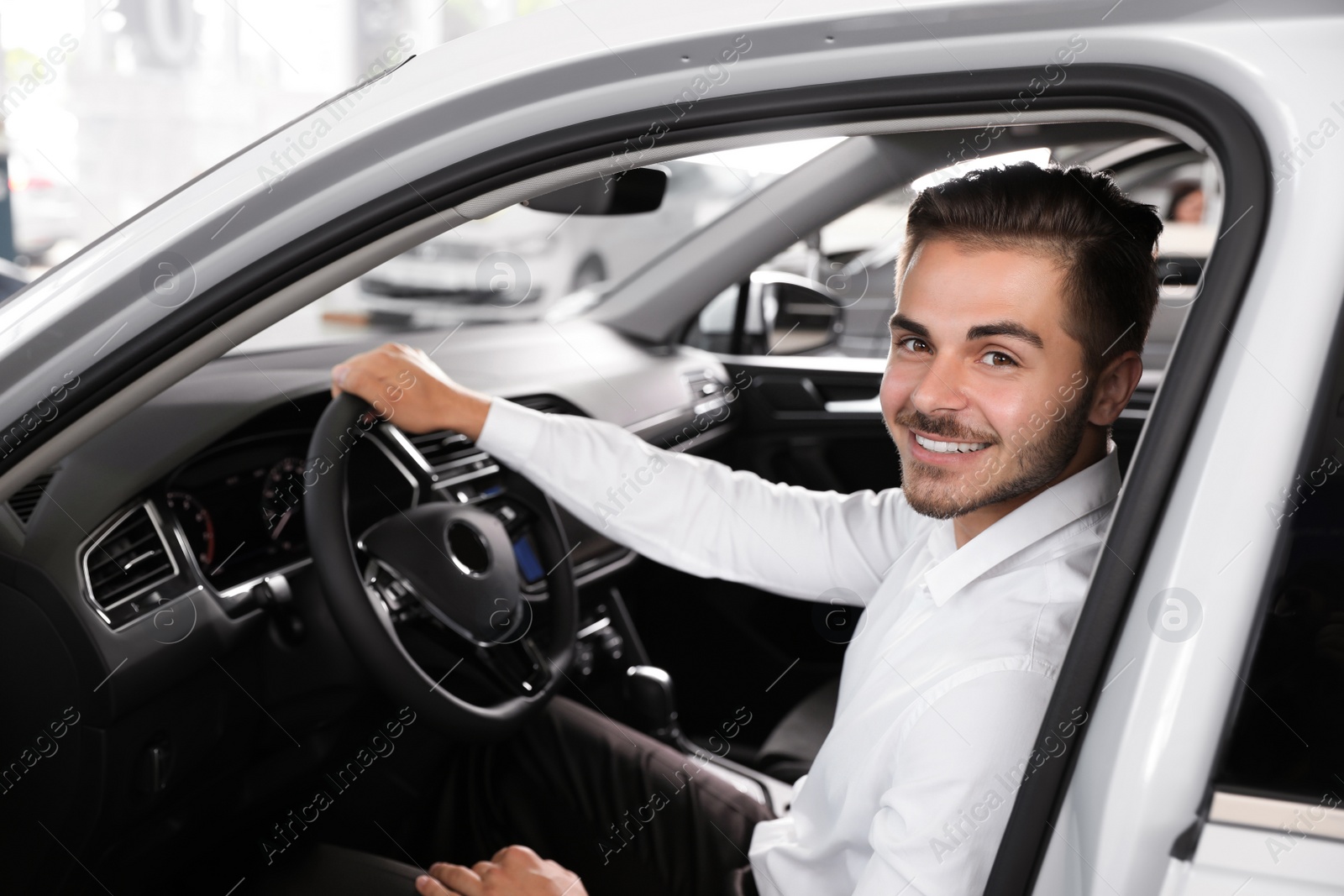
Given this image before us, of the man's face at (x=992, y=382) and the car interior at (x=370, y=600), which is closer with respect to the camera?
the man's face at (x=992, y=382)

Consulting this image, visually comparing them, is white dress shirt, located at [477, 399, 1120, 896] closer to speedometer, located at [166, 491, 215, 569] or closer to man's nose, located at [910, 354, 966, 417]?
man's nose, located at [910, 354, 966, 417]

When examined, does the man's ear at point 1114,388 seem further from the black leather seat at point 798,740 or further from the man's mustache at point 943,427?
the black leather seat at point 798,740

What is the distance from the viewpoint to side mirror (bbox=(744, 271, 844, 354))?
2887mm

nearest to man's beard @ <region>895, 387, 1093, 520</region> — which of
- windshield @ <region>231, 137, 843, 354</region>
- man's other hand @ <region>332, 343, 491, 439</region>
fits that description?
man's other hand @ <region>332, 343, 491, 439</region>

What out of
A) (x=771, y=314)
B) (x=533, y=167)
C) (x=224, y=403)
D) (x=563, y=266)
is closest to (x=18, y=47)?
(x=563, y=266)

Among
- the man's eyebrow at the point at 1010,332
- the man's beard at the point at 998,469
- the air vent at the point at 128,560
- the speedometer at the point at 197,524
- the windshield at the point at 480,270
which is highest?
the windshield at the point at 480,270

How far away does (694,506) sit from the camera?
1.52 metres

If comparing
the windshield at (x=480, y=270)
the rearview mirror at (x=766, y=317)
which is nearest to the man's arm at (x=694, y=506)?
the rearview mirror at (x=766, y=317)

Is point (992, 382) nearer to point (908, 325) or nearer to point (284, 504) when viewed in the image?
point (908, 325)

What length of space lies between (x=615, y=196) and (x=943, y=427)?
689 millimetres

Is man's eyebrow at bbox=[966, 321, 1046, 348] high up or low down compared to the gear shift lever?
up

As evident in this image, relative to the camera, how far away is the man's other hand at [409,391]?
1.35 m

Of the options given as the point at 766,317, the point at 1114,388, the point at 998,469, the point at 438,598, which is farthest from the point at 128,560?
the point at 766,317

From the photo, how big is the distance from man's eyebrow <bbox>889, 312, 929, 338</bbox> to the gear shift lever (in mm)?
1064
